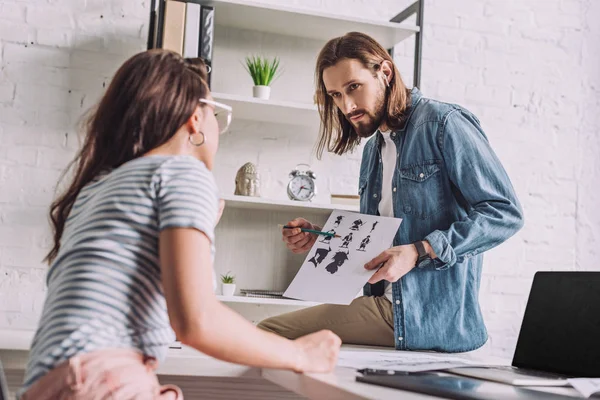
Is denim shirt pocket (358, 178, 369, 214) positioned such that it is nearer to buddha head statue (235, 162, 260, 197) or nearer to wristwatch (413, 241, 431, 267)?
wristwatch (413, 241, 431, 267)

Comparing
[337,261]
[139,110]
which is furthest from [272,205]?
[139,110]

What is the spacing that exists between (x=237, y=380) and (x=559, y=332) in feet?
2.31

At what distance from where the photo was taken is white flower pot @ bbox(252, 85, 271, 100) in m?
2.89

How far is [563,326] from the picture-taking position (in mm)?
1395

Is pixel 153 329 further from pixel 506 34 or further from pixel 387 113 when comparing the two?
pixel 506 34

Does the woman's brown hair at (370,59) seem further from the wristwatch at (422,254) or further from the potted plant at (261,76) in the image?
the potted plant at (261,76)

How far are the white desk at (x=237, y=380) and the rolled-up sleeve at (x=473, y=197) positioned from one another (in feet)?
1.59

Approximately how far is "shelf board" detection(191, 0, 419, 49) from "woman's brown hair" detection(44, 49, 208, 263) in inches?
Result: 67.9

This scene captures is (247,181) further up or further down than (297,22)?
further down

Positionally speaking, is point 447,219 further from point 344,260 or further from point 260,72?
point 260,72

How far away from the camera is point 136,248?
39.3 inches

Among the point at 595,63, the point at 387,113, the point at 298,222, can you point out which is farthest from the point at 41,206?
the point at 595,63

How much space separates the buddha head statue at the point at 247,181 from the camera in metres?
2.88

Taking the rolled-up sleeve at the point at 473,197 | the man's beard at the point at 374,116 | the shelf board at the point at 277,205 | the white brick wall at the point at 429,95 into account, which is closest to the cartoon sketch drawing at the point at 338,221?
the rolled-up sleeve at the point at 473,197
